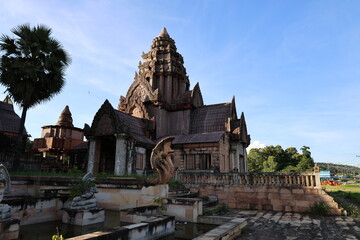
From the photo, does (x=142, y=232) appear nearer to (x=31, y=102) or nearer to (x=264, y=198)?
(x=264, y=198)

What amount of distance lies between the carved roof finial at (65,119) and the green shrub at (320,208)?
3551 centimetres

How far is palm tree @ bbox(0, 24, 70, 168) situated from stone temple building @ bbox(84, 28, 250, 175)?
173 inches

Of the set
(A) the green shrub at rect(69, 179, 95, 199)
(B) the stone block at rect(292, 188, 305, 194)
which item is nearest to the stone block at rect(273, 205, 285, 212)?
(B) the stone block at rect(292, 188, 305, 194)

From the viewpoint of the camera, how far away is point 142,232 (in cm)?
548

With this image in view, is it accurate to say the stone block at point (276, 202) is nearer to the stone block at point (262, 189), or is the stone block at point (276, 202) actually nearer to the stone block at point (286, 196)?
the stone block at point (286, 196)

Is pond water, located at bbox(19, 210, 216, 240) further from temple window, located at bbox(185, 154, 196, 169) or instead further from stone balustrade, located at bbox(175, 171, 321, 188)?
temple window, located at bbox(185, 154, 196, 169)

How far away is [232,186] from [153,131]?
12.3 m

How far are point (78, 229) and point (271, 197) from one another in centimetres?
938

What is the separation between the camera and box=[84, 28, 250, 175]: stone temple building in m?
19.5

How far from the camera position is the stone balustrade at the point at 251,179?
38.7 ft

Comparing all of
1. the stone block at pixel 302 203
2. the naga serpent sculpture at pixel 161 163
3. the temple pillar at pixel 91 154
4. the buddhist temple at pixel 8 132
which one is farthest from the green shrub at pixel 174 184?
the buddhist temple at pixel 8 132

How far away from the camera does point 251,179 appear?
13141 millimetres

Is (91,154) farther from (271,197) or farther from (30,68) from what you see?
(271,197)

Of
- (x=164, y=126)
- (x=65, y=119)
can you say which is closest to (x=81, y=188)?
(x=164, y=126)
